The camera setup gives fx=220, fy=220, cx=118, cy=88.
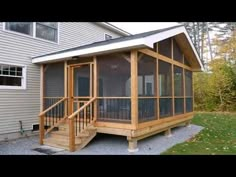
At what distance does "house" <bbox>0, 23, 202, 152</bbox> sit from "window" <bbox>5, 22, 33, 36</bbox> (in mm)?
838

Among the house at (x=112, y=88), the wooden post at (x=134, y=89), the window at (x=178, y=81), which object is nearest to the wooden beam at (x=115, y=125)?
the house at (x=112, y=88)

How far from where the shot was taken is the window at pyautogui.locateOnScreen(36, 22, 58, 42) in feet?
29.5

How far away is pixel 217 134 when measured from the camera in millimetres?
8633

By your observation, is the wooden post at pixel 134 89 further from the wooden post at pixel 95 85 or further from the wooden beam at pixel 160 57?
the wooden post at pixel 95 85

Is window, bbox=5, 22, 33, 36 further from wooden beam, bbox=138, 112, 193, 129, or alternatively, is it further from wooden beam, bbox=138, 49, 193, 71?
wooden beam, bbox=138, 112, 193, 129

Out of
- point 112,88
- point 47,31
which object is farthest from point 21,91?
point 112,88

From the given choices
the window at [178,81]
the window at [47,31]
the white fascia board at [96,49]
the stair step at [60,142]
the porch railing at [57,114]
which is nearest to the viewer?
the white fascia board at [96,49]

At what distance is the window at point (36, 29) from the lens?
319 inches

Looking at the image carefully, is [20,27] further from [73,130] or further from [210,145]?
[210,145]

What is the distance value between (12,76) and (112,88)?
145 inches

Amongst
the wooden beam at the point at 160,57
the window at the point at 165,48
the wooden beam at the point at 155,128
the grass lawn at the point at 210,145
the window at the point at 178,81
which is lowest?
the grass lawn at the point at 210,145
